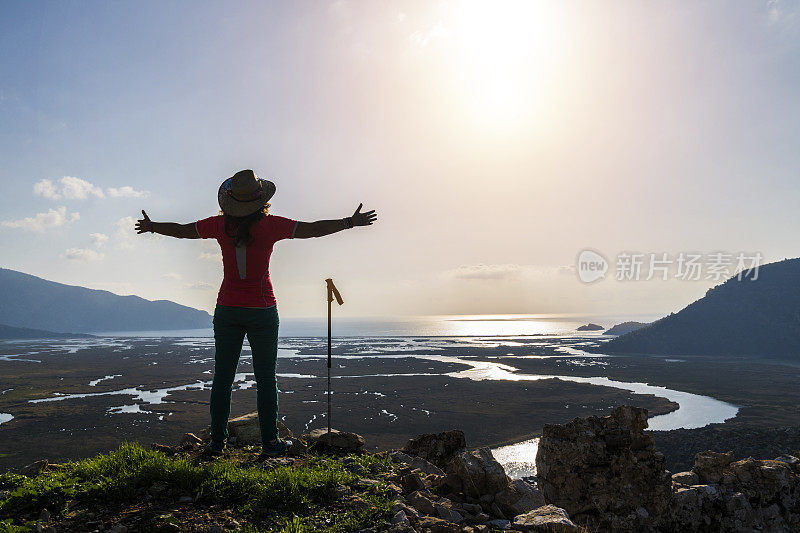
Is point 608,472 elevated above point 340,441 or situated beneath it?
situated beneath

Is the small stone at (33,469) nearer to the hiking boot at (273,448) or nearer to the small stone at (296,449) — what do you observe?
the hiking boot at (273,448)

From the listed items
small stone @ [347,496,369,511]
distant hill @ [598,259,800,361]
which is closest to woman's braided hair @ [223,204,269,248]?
small stone @ [347,496,369,511]

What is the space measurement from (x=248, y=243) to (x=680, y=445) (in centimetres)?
4008

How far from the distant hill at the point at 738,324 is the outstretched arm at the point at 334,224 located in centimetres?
13493

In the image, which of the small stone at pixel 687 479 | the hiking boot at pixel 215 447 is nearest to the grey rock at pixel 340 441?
the hiking boot at pixel 215 447

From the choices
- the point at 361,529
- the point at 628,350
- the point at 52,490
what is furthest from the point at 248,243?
the point at 628,350

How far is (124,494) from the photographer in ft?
12.7

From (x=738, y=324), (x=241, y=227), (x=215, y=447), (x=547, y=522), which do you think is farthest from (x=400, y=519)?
(x=738, y=324)

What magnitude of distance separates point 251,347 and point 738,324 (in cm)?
15417

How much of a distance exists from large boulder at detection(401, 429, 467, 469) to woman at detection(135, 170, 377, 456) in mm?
2671

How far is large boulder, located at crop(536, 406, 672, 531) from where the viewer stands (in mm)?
7398

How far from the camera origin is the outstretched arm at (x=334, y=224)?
509cm

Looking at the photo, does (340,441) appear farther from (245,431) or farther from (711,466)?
(711,466)

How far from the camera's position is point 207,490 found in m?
4.07
